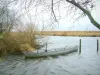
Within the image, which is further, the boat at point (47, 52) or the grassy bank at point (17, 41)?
the grassy bank at point (17, 41)

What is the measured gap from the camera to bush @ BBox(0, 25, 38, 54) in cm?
2614

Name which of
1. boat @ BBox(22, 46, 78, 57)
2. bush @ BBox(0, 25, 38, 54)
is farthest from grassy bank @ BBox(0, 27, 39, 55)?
boat @ BBox(22, 46, 78, 57)

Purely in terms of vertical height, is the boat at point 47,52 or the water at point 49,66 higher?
the boat at point 47,52

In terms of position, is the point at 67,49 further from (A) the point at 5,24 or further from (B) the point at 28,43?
(A) the point at 5,24

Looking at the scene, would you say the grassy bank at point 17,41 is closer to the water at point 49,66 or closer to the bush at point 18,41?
the bush at point 18,41

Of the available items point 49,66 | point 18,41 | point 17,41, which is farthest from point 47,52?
point 49,66

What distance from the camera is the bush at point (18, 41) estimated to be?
26.1 meters

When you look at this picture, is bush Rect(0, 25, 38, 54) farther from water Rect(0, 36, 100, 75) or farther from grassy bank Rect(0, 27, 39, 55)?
water Rect(0, 36, 100, 75)

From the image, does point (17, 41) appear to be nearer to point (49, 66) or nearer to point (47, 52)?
point (47, 52)

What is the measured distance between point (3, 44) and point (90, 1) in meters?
23.3

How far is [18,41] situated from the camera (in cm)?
2728

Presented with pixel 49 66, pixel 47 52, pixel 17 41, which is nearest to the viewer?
pixel 49 66

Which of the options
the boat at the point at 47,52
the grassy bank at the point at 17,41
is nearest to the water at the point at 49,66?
the boat at the point at 47,52

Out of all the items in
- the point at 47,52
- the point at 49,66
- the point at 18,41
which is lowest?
the point at 49,66
